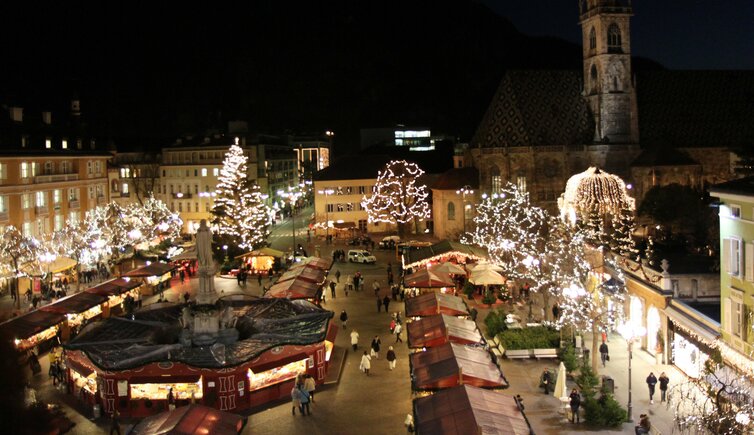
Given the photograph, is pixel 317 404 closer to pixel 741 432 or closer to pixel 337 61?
pixel 741 432

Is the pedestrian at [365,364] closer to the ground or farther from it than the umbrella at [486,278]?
closer to the ground

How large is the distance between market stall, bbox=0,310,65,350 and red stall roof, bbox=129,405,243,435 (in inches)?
543

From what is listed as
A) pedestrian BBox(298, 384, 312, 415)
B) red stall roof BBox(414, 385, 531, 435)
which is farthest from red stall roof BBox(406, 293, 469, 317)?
A: red stall roof BBox(414, 385, 531, 435)

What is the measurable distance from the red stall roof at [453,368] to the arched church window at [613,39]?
50.9 metres

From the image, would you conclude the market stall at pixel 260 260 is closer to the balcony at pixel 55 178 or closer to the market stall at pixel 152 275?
the market stall at pixel 152 275

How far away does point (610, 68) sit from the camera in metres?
67.9

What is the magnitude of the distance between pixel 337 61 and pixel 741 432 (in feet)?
607

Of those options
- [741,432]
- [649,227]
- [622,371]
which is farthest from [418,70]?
[741,432]

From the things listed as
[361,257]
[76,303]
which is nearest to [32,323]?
[76,303]

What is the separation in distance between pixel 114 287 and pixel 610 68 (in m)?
50.1

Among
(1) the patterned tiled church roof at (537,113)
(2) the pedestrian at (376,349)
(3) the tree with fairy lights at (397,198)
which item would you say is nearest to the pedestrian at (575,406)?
(2) the pedestrian at (376,349)

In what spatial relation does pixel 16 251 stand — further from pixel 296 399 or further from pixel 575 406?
pixel 575 406

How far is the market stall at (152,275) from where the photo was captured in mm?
45219

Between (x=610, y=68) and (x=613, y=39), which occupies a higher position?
(x=613, y=39)
